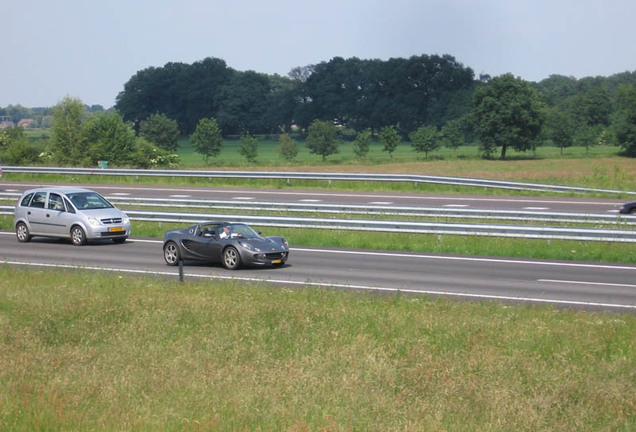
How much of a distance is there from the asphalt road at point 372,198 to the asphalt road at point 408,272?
1266 centimetres

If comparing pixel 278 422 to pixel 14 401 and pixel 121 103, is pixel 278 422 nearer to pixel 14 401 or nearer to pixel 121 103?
pixel 14 401

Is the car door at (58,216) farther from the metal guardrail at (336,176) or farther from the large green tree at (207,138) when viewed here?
the large green tree at (207,138)

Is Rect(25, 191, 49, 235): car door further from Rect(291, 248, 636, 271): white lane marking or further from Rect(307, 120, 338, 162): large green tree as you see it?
Rect(307, 120, 338, 162): large green tree

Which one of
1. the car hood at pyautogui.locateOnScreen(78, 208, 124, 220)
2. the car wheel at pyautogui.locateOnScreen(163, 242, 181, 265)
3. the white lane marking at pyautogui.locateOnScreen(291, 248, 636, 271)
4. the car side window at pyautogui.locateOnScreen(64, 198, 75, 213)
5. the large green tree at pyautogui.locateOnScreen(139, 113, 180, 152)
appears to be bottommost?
the white lane marking at pyautogui.locateOnScreen(291, 248, 636, 271)

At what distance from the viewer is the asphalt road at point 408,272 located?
1741 centimetres

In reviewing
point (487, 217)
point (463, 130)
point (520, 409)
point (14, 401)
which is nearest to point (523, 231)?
point (487, 217)

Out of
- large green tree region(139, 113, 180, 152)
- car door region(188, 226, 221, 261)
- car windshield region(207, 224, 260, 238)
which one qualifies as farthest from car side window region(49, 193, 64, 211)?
large green tree region(139, 113, 180, 152)

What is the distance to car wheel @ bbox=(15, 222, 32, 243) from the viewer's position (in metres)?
26.8

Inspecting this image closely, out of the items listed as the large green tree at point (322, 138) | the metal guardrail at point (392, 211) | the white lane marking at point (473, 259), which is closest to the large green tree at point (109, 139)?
the large green tree at point (322, 138)

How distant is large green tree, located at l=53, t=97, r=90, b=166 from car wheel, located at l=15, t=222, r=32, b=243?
1627 inches

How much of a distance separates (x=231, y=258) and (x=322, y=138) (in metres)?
71.5

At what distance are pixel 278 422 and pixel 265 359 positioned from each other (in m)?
2.55

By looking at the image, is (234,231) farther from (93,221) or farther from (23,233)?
(23,233)

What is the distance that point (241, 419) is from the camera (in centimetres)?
903
